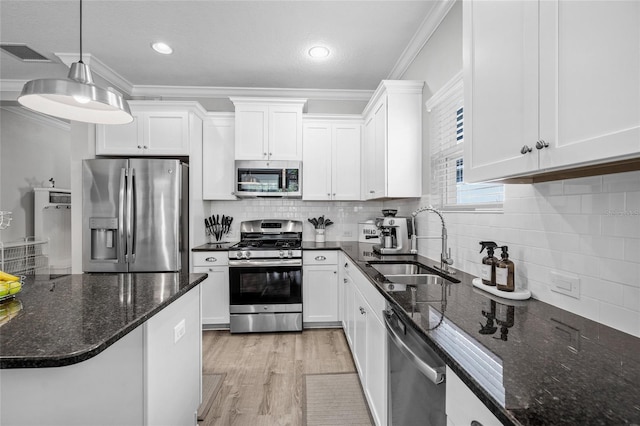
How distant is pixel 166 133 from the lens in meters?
3.23

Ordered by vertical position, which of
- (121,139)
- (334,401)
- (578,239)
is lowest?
(334,401)

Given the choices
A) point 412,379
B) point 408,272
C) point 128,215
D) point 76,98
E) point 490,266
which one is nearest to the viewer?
point 412,379

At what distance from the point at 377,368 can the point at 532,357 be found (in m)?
1.04

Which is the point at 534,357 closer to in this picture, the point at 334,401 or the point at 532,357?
the point at 532,357

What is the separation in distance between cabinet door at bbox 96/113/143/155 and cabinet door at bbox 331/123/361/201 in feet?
6.96

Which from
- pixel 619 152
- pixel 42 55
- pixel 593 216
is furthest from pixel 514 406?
pixel 42 55

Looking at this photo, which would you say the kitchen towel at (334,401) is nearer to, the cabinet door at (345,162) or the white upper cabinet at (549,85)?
the white upper cabinet at (549,85)

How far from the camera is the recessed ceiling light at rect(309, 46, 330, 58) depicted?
2.79m

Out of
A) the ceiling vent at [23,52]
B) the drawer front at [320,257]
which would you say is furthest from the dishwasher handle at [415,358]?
the ceiling vent at [23,52]

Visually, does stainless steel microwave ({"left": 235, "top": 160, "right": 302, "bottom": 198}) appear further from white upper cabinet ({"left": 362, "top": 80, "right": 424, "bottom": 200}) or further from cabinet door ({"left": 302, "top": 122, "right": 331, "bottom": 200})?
white upper cabinet ({"left": 362, "top": 80, "right": 424, "bottom": 200})

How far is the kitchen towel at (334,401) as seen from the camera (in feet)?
6.35

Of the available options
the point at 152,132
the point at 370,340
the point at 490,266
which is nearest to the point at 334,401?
the point at 370,340

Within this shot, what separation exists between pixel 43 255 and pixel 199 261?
348cm

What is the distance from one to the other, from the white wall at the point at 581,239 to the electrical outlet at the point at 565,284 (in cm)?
1
